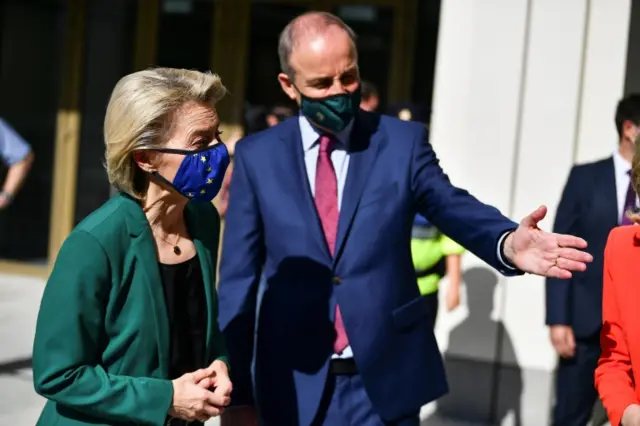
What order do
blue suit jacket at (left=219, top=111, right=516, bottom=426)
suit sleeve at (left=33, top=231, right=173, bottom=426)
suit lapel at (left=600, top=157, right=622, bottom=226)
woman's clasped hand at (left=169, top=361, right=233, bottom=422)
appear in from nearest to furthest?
suit sleeve at (left=33, top=231, right=173, bottom=426), woman's clasped hand at (left=169, top=361, right=233, bottom=422), blue suit jacket at (left=219, top=111, right=516, bottom=426), suit lapel at (left=600, top=157, right=622, bottom=226)

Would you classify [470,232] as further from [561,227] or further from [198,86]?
[561,227]

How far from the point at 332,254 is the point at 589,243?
1.85m

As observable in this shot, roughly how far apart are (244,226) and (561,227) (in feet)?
6.40

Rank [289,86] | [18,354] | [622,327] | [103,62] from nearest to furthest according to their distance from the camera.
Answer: [622,327] < [289,86] < [18,354] < [103,62]

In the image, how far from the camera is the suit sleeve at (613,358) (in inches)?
100

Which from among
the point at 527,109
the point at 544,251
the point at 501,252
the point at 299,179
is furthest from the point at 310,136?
the point at 527,109

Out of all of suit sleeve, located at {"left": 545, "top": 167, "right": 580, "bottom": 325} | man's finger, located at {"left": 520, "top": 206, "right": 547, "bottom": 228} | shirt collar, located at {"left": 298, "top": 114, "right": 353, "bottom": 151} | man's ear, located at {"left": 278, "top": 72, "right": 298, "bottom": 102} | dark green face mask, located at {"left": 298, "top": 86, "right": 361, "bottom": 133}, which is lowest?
suit sleeve, located at {"left": 545, "top": 167, "right": 580, "bottom": 325}

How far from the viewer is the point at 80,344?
2.22 metres

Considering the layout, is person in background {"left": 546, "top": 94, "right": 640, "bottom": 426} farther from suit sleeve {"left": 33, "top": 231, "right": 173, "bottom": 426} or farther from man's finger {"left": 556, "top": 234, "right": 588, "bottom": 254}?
suit sleeve {"left": 33, "top": 231, "right": 173, "bottom": 426}

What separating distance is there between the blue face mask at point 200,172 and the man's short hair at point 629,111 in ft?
8.43

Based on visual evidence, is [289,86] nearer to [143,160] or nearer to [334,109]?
[334,109]

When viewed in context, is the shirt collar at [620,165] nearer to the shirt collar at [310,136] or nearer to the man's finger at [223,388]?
A: the shirt collar at [310,136]

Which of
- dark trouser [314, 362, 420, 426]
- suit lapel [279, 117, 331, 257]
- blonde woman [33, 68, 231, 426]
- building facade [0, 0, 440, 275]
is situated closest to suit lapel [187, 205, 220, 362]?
blonde woman [33, 68, 231, 426]

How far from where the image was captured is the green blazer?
7.28ft
